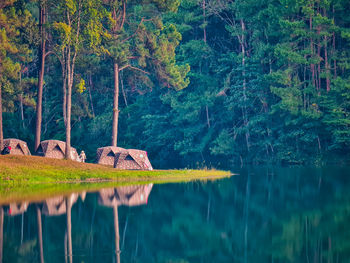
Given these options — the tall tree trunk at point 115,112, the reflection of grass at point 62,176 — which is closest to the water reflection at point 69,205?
the reflection of grass at point 62,176

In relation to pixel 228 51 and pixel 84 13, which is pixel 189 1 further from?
pixel 84 13

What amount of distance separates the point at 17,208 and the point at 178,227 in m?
7.20

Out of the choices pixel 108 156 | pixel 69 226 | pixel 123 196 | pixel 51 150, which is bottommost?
pixel 69 226

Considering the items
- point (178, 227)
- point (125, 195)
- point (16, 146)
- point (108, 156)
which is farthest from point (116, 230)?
point (16, 146)

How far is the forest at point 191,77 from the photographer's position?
49.8 meters

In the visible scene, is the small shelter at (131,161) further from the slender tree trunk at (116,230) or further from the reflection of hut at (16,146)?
the slender tree trunk at (116,230)

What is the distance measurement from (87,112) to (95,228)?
4634 centimetres

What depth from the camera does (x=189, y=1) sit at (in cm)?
6794

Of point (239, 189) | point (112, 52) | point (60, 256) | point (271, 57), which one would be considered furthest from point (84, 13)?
point (60, 256)

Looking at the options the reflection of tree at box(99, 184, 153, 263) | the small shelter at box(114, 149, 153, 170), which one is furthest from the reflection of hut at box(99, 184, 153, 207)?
the small shelter at box(114, 149, 153, 170)

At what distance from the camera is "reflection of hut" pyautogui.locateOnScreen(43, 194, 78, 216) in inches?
904

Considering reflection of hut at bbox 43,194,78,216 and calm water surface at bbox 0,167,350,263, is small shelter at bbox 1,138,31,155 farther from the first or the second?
reflection of hut at bbox 43,194,78,216

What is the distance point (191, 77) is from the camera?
231ft

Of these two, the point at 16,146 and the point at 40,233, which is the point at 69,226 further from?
the point at 16,146
